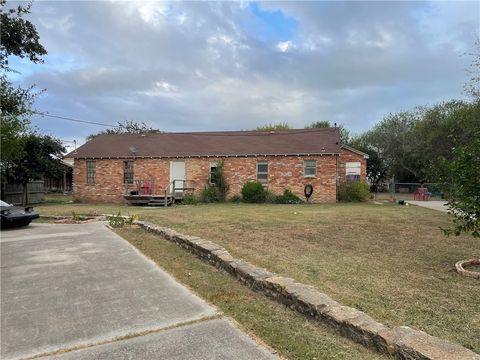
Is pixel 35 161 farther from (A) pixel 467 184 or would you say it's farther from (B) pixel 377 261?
(A) pixel 467 184

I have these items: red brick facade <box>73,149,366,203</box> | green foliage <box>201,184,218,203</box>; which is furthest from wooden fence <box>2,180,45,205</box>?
green foliage <box>201,184,218,203</box>

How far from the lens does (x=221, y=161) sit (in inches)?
1043

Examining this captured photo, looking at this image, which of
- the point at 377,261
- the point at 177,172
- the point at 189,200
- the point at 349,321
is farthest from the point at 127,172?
the point at 349,321

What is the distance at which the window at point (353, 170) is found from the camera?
91.3 ft

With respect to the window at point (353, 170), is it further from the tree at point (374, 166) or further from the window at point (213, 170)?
the tree at point (374, 166)

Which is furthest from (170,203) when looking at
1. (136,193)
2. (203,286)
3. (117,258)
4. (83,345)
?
(83,345)

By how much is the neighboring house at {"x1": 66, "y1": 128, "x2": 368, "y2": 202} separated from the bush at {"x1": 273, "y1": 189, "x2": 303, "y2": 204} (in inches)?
15.3

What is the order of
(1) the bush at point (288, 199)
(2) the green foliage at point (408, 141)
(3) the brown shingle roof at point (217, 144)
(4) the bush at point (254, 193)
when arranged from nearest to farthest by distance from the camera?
(1) the bush at point (288, 199), (4) the bush at point (254, 193), (3) the brown shingle roof at point (217, 144), (2) the green foliage at point (408, 141)

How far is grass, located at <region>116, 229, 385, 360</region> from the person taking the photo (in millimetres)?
3781

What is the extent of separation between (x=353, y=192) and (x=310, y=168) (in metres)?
2.87

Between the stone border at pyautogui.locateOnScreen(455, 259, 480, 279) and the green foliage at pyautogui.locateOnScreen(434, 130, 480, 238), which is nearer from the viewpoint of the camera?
the stone border at pyautogui.locateOnScreen(455, 259, 480, 279)

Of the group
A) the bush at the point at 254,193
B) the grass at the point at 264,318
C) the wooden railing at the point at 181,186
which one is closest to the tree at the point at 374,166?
the bush at the point at 254,193

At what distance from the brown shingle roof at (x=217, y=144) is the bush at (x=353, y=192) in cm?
219

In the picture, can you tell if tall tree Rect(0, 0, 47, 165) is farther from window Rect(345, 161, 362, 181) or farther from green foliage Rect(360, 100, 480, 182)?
green foliage Rect(360, 100, 480, 182)
